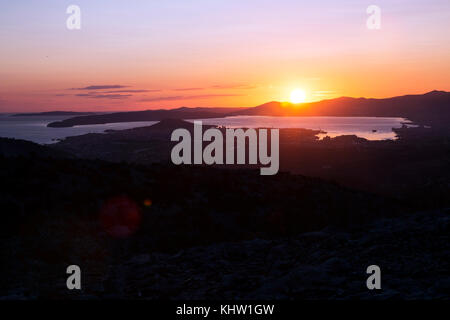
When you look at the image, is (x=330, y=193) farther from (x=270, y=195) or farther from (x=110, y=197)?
(x=110, y=197)

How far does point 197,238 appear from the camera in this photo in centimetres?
1627

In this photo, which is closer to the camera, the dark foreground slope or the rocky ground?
the rocky ground

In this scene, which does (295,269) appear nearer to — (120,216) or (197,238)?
(197,238)

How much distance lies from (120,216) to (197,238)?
136 inches

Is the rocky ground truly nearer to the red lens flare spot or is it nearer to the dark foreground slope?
the dark foreground slope

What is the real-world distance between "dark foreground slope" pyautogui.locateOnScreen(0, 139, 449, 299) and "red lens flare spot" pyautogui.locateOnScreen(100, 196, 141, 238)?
0.23ft

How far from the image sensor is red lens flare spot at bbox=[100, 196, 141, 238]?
16.0 metres

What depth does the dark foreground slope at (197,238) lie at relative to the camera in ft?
32.9

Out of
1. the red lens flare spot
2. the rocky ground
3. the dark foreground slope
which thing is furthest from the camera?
the red lens flare spot

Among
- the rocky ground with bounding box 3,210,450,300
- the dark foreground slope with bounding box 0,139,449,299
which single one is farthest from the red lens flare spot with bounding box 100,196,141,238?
the rocky ground with bounding box 3,210,450,300

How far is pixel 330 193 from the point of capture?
1007 inches

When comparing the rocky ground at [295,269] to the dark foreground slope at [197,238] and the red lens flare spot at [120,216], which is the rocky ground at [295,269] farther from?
the red lens flare spot at [120,216]

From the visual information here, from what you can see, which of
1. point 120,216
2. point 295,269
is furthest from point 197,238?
point 295,269

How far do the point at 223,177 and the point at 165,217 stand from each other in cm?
740
